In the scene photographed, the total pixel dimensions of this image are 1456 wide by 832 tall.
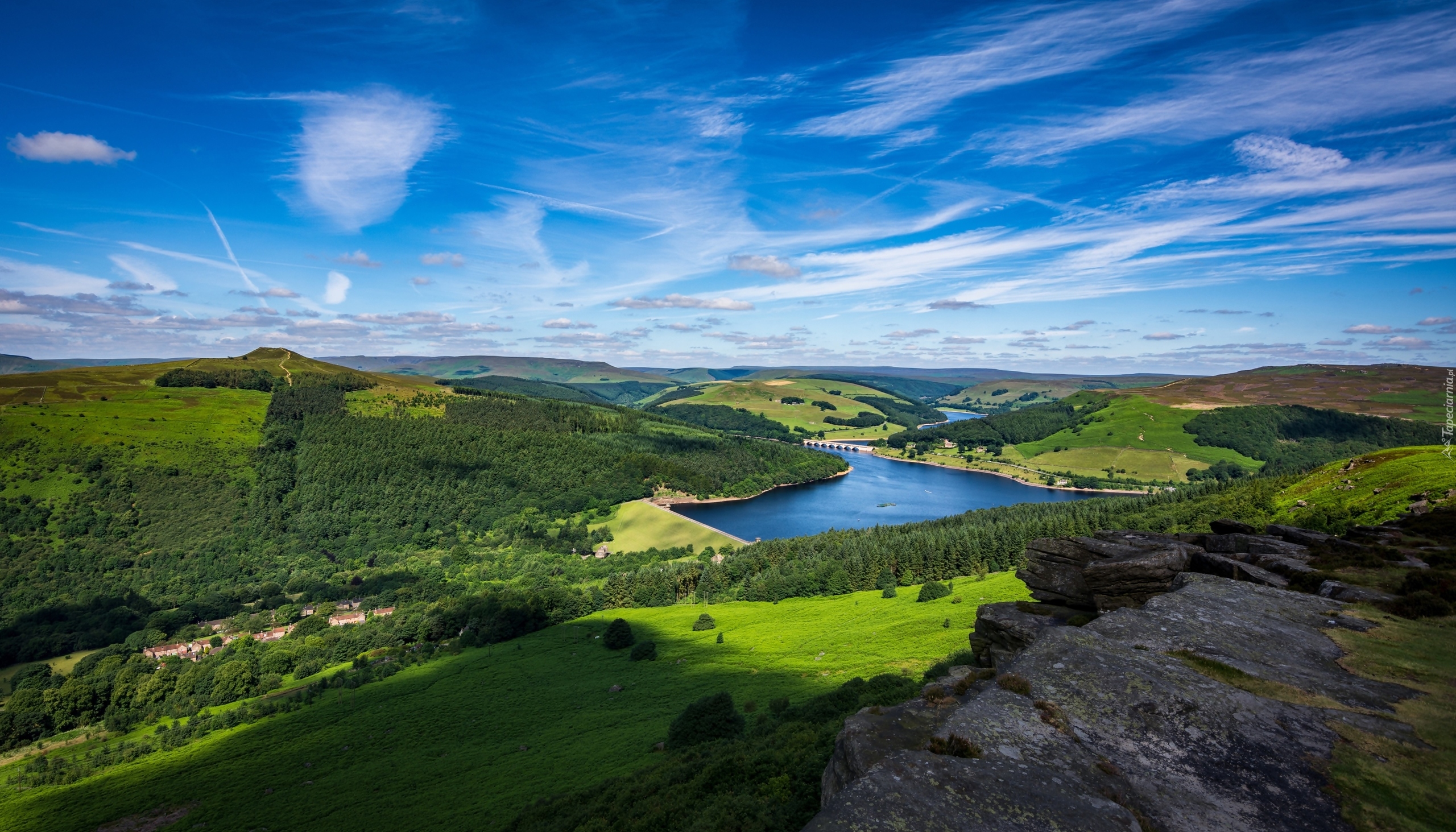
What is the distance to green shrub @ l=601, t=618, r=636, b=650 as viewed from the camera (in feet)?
256

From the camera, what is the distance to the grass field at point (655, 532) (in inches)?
5694

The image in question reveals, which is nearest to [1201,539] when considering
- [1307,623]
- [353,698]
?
[1307,623]

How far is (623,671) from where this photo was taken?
226 feet

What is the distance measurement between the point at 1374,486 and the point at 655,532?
13108 cm

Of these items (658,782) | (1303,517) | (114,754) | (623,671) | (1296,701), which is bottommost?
(114,754)

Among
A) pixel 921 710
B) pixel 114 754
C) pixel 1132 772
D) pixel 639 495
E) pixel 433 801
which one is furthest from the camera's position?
pixel 639 495

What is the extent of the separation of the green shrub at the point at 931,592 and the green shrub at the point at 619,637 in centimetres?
3933

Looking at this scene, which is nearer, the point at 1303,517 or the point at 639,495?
the point at 1303,517

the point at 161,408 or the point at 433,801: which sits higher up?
the point at 161,408

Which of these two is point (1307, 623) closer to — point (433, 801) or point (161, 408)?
point (433, 801)

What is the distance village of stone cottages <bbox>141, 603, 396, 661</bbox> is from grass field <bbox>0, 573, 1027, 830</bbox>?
27.3 meters

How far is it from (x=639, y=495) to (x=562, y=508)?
87.1 ft

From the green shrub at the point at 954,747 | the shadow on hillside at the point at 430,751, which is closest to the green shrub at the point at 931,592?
the shadow on hillside at the point at 430,751

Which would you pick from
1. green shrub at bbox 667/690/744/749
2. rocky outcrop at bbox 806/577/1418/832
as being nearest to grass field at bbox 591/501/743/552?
green shrub at bbox 667/690/744/749
